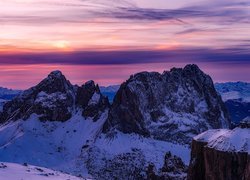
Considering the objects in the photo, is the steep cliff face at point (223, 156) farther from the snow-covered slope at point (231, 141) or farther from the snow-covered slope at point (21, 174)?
the snow-covered slope at point (21, 174)

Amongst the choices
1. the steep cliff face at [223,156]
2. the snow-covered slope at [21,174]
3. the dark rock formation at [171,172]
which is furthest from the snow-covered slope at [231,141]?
the dark rock formation at [171,172]

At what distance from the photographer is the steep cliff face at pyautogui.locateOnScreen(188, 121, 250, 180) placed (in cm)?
6119

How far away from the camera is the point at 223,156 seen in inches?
2452

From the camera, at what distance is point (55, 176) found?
82.4 metres

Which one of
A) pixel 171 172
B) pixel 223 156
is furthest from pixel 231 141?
pixel 171 172

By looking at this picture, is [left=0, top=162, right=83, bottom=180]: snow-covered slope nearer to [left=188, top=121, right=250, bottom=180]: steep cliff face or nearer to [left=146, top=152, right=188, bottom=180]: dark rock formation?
[left=188, top=121, right=250, bottom=180]: steep cliff face

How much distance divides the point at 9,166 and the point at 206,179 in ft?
116

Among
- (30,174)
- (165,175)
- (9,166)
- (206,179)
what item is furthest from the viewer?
(165,175)

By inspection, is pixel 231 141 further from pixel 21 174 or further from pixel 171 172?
pixel 171 172

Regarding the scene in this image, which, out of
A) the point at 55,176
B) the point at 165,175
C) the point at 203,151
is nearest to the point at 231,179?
the point at 203,151

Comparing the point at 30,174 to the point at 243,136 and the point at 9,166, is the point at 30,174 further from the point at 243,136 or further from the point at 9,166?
the point at 243,136

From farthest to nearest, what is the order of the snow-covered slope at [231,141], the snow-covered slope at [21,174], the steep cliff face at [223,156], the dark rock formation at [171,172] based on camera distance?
1. the dark rock formation at [171,172]
2. the snow-covered slope at [21,174]
3. the snow-covered slope at [231,141]
4. the steep cliff face at [223,156]

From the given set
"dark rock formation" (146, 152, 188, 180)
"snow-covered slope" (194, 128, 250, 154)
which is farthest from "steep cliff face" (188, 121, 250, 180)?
"dark rock formation" (146, 152, 188, 180)

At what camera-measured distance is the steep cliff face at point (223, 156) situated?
61.2m
